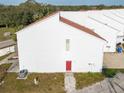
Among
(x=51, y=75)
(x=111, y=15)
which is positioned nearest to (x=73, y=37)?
(x=51, y=75)

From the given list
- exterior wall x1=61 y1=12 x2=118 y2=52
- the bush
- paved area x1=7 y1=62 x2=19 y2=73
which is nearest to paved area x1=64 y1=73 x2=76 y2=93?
the bush

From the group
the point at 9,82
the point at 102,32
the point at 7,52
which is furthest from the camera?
the point at 7,52

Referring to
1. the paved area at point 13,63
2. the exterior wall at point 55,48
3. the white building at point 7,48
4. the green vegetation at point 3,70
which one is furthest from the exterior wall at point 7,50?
the exterior wall at point 55,48

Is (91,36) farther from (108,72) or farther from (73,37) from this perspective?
(108,72)

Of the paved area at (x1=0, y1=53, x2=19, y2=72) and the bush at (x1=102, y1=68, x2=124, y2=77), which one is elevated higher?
the paved area at (x1=0, y1=53, x2=19, y2=72)

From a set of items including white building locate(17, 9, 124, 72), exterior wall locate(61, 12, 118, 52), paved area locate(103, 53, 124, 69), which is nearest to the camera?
white building locate(17, 9, 124, 72)

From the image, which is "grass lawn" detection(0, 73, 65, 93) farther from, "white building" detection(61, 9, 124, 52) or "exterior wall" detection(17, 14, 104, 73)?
"white building" detection(61, 9, 124, 52)

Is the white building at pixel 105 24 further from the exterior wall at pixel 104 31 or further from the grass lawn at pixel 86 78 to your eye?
the grass lawn at pixel 86 78
